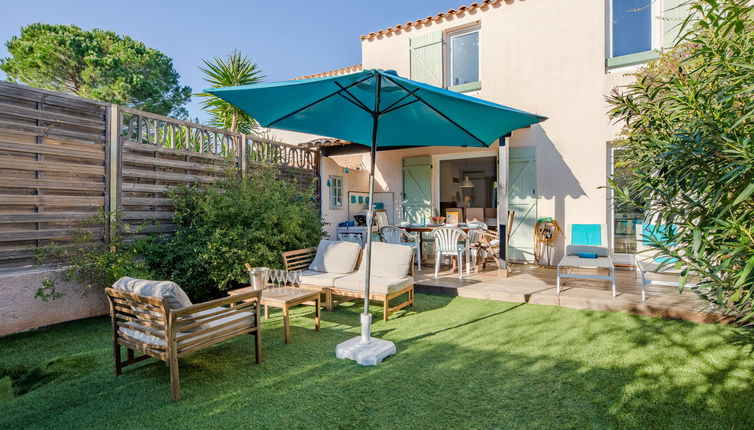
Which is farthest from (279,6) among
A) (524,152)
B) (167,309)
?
(167,309)

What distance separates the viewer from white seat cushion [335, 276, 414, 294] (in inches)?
165

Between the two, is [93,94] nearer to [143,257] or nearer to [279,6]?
[279,6]

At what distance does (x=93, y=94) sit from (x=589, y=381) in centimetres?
2017

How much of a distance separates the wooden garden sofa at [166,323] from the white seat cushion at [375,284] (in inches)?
59.1

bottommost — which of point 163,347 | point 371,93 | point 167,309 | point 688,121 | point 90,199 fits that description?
point 163,347

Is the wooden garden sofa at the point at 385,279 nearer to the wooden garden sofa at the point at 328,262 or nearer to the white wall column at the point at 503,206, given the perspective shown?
the wooden garden sofa at the point at 328,262

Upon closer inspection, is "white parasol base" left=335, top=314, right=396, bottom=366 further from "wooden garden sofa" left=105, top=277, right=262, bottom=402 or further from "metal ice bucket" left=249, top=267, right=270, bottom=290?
"metal ice bucket" left=249, top=267, right=270, bottom=290

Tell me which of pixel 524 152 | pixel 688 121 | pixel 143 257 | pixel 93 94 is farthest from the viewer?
pixel 93 94

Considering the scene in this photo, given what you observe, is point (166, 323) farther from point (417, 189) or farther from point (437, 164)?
point (437, 164)

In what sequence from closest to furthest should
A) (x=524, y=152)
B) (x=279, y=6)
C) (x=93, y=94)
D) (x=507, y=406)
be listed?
1. (x=507, y=406)
2. (x=524, y=152)
3. (x=279, y=6)
4. (x=93, y=94)

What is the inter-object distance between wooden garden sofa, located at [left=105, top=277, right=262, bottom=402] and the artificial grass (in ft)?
0.96

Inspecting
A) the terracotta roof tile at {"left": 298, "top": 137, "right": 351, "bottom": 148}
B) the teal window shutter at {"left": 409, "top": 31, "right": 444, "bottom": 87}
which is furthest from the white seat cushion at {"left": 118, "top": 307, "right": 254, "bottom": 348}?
the teal window shutter at {"left": 409, "top": 31, "right": 444, "bottom": 87}

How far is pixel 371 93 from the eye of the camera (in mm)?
3695

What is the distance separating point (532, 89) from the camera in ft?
23.6
